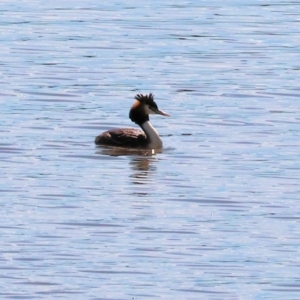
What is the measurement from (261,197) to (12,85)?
9.07 meters

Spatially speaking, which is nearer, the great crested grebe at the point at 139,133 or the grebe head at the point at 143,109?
the great crested grebe at the point at 139,133

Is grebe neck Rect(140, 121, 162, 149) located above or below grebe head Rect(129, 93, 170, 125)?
below

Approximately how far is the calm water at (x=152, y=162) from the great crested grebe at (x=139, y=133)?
0.80ft

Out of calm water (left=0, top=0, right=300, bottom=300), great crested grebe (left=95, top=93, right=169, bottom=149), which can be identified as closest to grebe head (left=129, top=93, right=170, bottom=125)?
great crested grebe (left=95, top=93, right=169, bottom=149)

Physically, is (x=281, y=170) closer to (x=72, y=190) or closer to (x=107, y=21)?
(x=72, y=190)

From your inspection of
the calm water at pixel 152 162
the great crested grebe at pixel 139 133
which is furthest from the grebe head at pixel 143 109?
the calm water at pixel 152 162

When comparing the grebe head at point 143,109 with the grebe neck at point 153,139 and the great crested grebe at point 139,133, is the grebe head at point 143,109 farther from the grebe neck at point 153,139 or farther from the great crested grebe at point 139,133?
the grebe neck at point 153,139

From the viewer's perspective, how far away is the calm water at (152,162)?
13109 mm

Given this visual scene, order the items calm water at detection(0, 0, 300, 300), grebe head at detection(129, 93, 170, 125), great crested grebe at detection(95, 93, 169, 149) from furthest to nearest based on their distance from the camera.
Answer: grebe head at detection(129, 93, 170, 125) → great crested grebe at detection(95, 93, 169, 149) → calm water at detection(0, 0, 300, 300)

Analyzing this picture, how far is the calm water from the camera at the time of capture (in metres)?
13.1

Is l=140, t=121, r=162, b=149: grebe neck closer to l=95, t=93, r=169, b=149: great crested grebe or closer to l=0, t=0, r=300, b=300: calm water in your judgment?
l=95, t=93, r=169, b=149: great crested grebe

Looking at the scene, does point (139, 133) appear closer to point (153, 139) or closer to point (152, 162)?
point (153, 139)

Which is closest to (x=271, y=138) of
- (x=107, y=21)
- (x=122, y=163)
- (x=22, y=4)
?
(x=122, y=163)

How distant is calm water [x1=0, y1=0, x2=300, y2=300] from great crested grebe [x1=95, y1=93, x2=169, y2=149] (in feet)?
0.80
